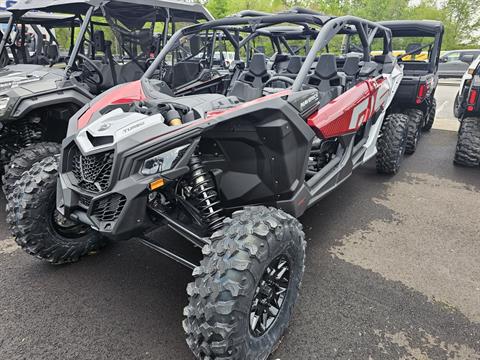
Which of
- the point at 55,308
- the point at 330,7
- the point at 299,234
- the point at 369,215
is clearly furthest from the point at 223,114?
the point at 330,7

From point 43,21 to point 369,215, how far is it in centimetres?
584

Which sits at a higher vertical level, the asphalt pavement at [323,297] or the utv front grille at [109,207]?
the utv front grille at [109,207]

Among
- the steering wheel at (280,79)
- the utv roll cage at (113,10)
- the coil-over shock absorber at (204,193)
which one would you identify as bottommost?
the coil-over shock absorber at (204,193)

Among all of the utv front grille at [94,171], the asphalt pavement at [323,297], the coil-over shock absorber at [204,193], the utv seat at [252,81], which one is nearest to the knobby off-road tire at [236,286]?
the coil-over shock absorber at [204,193]

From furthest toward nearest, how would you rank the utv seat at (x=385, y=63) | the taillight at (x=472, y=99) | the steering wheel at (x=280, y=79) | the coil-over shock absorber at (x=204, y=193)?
the taillight at (x=472, y=99) → the utv seat at (x=385, y=63) → the steering wheel at (x=280, y=79) → the coil-over shock absorber at (x=204, y=193)

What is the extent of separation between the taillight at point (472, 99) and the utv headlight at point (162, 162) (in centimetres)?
462

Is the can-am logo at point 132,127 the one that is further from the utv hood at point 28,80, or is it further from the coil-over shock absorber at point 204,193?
the utv hood at point 28,80

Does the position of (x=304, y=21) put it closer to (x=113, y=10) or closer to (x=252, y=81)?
(x=252, y=81)

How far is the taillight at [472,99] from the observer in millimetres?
5008

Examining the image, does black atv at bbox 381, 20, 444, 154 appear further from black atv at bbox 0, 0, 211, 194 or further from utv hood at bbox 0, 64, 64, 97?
utv hood at bbox 0, 64, 64, 97

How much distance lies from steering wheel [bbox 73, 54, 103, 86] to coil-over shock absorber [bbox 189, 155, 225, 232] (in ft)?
10.6

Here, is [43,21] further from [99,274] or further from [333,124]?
[333,124]

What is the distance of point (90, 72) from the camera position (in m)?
4.96

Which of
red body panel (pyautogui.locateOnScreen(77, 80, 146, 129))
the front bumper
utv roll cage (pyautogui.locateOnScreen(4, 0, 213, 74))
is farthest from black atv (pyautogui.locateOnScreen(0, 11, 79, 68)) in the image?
the front bumper
